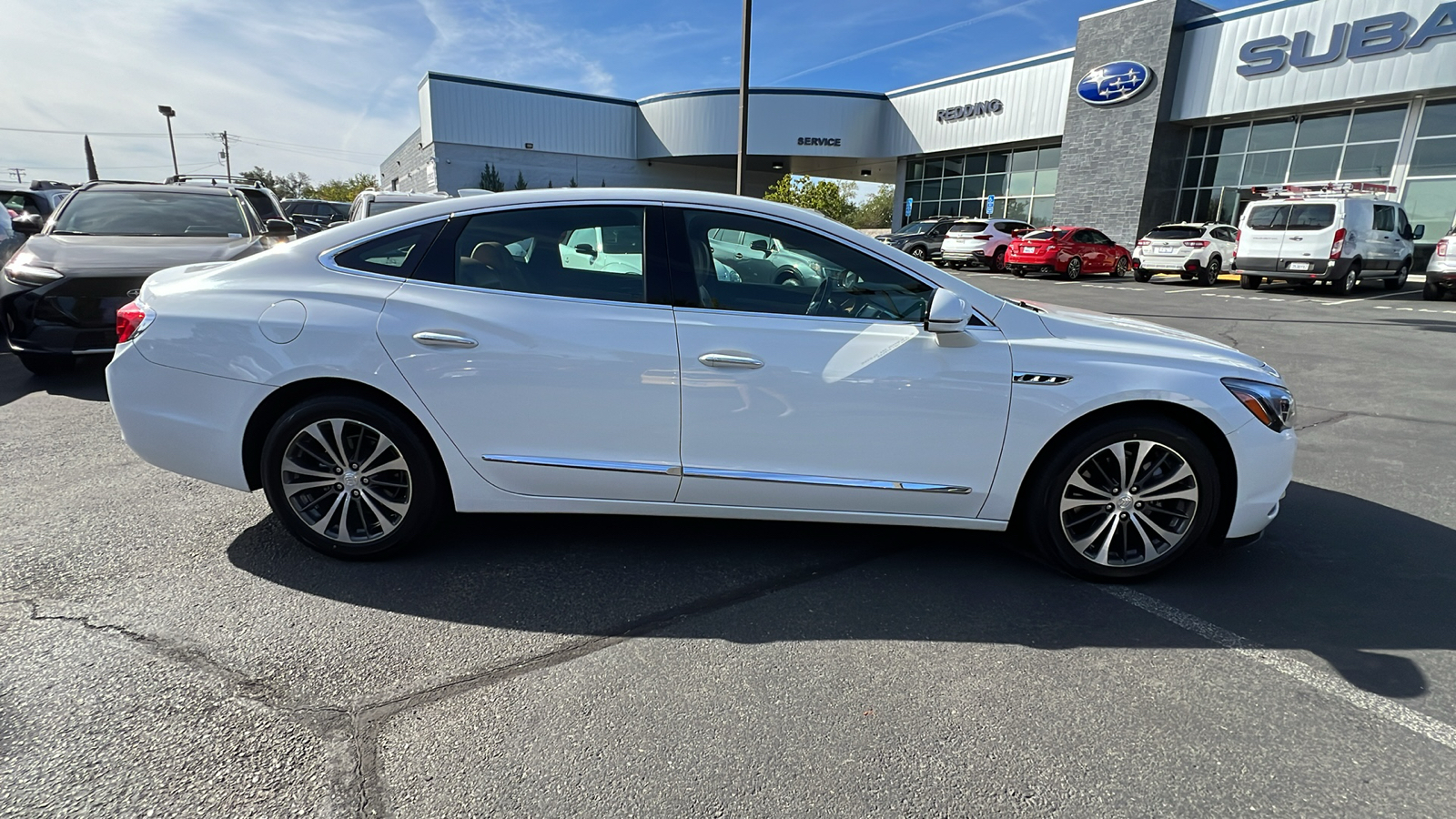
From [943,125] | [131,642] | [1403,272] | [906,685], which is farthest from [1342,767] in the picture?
[943,125]

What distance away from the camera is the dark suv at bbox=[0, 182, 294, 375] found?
610 centimetres

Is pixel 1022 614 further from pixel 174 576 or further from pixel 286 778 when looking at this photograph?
pixel 174 576

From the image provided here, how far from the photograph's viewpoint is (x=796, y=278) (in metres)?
3.29

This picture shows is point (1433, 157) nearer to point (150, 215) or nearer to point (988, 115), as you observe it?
point (988, 115)

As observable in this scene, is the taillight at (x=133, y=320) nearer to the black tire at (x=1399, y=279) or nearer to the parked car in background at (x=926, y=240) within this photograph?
the black tire at (x=1399, y=279)

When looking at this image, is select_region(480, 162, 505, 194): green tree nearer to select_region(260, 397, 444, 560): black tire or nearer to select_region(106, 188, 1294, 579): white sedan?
select_region(106, 188, 1294, 579): white sedan

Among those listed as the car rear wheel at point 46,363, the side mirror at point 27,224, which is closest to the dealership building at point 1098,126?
the car rear wheel at point 46,363

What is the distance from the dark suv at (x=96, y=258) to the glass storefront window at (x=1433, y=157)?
88.8 ft

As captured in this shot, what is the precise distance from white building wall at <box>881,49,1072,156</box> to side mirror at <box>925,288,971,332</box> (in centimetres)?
3047

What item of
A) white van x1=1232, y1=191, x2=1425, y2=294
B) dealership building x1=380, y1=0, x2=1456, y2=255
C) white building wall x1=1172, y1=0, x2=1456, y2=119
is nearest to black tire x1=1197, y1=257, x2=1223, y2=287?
white van x1=1232, y1=191, x2=1425, y2=294

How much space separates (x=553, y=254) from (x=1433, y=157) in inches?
1063

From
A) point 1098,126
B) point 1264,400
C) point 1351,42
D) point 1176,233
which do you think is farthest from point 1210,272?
point 1264,400

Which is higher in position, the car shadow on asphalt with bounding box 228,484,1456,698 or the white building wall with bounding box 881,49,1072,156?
the white building wall with bounding box 881,49,1072,156

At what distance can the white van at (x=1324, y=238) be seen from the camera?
15.8m
